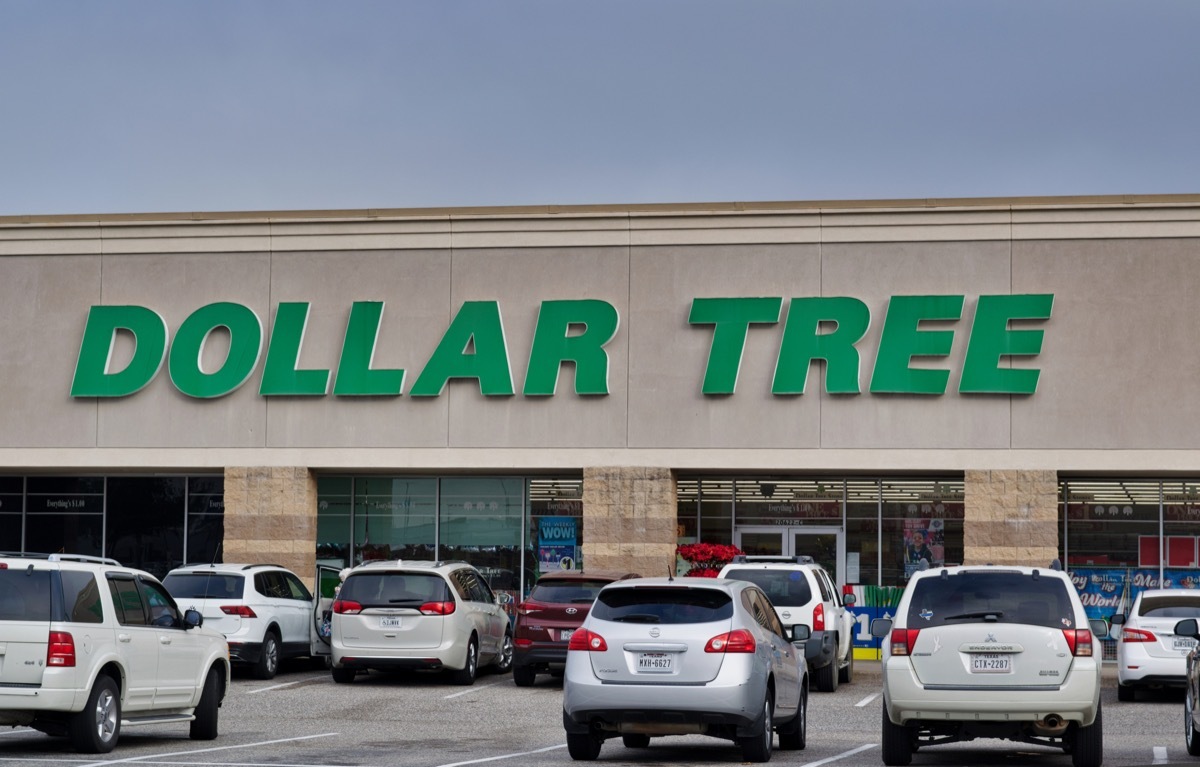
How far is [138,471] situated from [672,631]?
798 inches

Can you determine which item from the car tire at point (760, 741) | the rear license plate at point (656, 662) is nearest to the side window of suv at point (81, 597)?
the rear license plate at point (656, 662)

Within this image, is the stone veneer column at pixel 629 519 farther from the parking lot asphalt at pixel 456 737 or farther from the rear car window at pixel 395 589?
the rear car window at pixel 395 589

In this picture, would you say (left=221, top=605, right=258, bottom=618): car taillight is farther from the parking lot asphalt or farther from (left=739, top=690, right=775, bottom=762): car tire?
(left=739, top=690, right=775, bottom=762): car tire

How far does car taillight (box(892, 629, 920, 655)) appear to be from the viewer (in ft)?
46.5

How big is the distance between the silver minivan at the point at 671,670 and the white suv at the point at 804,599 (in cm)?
780

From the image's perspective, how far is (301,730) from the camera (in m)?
18.0

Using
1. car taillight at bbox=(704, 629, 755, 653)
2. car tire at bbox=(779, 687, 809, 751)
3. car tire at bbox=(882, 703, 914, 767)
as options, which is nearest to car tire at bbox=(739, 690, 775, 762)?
car taillight at bbox=(704, 629, 755, 653)

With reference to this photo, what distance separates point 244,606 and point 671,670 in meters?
11.6

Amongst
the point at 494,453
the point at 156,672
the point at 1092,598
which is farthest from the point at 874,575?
the point at 156,672

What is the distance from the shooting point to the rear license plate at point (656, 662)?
47.6 ft

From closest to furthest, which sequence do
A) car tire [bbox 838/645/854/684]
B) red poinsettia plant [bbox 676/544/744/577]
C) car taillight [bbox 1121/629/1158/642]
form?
1. car taillight [bbox 1121/629/1158/642]
2. car tire [bbox 838/645/854/684]
3. red poinsettia plant [bbox 676/544/744/577]

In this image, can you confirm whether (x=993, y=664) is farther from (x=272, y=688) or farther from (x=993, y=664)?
(x=272, y=688)

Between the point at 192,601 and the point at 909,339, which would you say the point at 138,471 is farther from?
the point at 909,339

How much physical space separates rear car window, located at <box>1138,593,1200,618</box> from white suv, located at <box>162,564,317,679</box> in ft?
40.6
